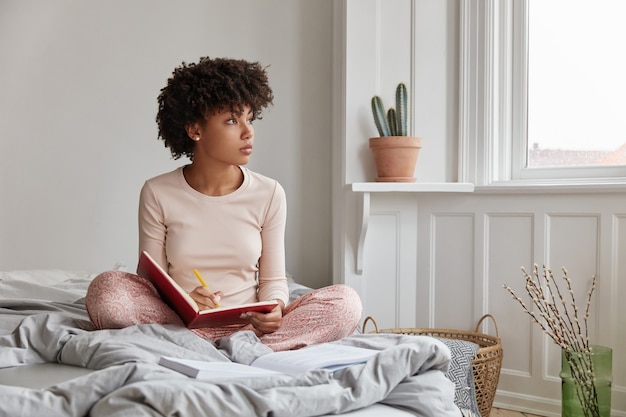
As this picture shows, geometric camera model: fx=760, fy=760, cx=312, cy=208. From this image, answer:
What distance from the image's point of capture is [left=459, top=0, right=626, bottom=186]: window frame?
2916mm

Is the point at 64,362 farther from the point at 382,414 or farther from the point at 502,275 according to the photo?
the point at 502,275

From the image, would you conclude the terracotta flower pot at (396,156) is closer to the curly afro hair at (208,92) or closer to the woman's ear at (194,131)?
the curly afro hair at (208,92)

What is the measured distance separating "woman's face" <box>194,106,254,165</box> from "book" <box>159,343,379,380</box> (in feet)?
2.02

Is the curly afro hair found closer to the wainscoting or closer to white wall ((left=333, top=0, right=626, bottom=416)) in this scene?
white wall ((left=333, top=0, right=626, bottom=416))

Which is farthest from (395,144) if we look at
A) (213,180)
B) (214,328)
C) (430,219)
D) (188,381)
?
(188,381)

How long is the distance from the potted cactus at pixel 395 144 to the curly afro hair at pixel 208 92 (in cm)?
83

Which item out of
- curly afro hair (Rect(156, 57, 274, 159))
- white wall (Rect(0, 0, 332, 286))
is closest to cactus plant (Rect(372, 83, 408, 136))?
white wall (Rect(0, 0, 332, 286))

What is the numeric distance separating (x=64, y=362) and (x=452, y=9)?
208cm

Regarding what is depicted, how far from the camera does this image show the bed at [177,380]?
1165 millimetres

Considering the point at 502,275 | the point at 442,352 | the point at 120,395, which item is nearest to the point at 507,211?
the point at 502,275

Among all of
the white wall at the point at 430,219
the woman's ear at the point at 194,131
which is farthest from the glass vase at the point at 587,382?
the woman's ear at the point at 194,131

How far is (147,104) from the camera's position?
11.7 feet

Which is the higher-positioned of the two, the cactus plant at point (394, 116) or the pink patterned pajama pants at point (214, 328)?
the cactus plant at point (394, 116)

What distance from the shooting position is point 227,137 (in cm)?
198
